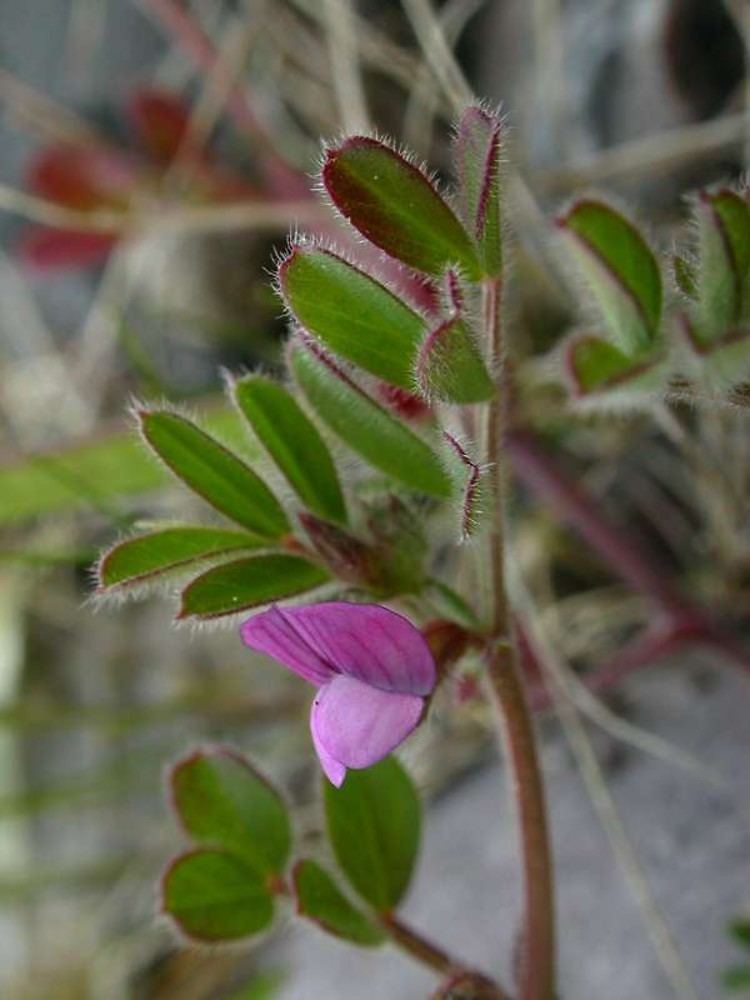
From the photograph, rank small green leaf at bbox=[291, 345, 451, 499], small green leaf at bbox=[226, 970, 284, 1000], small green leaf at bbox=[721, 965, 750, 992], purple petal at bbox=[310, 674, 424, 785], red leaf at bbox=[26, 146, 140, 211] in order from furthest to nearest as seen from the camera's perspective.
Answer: red leaf at bbox=[26, 146, 140, 211]
small green leaf at bbox=[226, 970, 284, 1000]
small green leaf at bbox=[721, 965, 750, 992]
small green leaf at bbox=[291, 345, 451, 499]
purple petal at bbox=[310, 674, 424, 785]

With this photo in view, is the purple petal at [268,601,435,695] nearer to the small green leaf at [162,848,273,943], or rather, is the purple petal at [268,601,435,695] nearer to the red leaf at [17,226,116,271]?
the small green leaf at [162,848,273,943]

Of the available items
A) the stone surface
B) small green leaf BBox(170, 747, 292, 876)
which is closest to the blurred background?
the stone surface

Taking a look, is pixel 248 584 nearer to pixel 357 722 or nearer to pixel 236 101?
pixel 357 722

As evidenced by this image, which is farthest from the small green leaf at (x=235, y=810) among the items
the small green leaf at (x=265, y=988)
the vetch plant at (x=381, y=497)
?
the small green leaf at (x=265, y=988)

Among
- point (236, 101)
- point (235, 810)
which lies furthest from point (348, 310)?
point (236, 101)

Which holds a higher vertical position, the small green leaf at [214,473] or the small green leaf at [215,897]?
the small green leaf at [214,473]

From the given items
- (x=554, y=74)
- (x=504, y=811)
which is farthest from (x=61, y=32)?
(x=504, y=811)

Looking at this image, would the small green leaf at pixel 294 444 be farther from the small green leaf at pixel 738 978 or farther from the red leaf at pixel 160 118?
the red leaf at pixel 160 118
